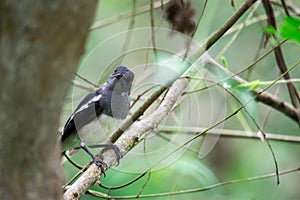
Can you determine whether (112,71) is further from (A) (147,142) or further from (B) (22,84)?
(B) (22,84)

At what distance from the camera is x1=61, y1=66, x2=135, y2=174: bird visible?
227cm

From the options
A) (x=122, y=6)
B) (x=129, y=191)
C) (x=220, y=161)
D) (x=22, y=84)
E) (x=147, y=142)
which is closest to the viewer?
(x=22, y=84)

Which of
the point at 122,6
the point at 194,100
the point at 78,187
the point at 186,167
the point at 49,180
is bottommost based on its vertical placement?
the point at 49,180

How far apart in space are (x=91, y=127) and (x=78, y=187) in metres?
0.74

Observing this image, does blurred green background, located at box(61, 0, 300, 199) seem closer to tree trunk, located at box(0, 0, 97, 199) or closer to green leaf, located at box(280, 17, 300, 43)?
green leaf, located at box(280, 17, 300, 43)

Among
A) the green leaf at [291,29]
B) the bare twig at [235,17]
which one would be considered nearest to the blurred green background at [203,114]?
the bare twig at [235,17]

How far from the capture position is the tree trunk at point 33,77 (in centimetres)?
68

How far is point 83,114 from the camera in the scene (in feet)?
7.72

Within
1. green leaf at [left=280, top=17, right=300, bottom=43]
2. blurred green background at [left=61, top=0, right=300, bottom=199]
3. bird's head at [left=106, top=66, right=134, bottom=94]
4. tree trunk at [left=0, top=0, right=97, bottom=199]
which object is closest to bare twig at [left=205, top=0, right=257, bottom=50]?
green leaf at [left=280, top=17, right=300, bottom=43]

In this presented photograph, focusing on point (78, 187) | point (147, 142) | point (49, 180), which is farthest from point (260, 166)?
point (49, 180)

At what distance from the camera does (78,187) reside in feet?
5.28

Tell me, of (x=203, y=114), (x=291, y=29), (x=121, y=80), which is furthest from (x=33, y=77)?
(x=203, y=114)

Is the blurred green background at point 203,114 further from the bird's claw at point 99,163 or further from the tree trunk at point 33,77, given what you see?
the tree trunk at point 33,77

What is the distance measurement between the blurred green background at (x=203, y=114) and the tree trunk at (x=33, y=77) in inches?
46.6
